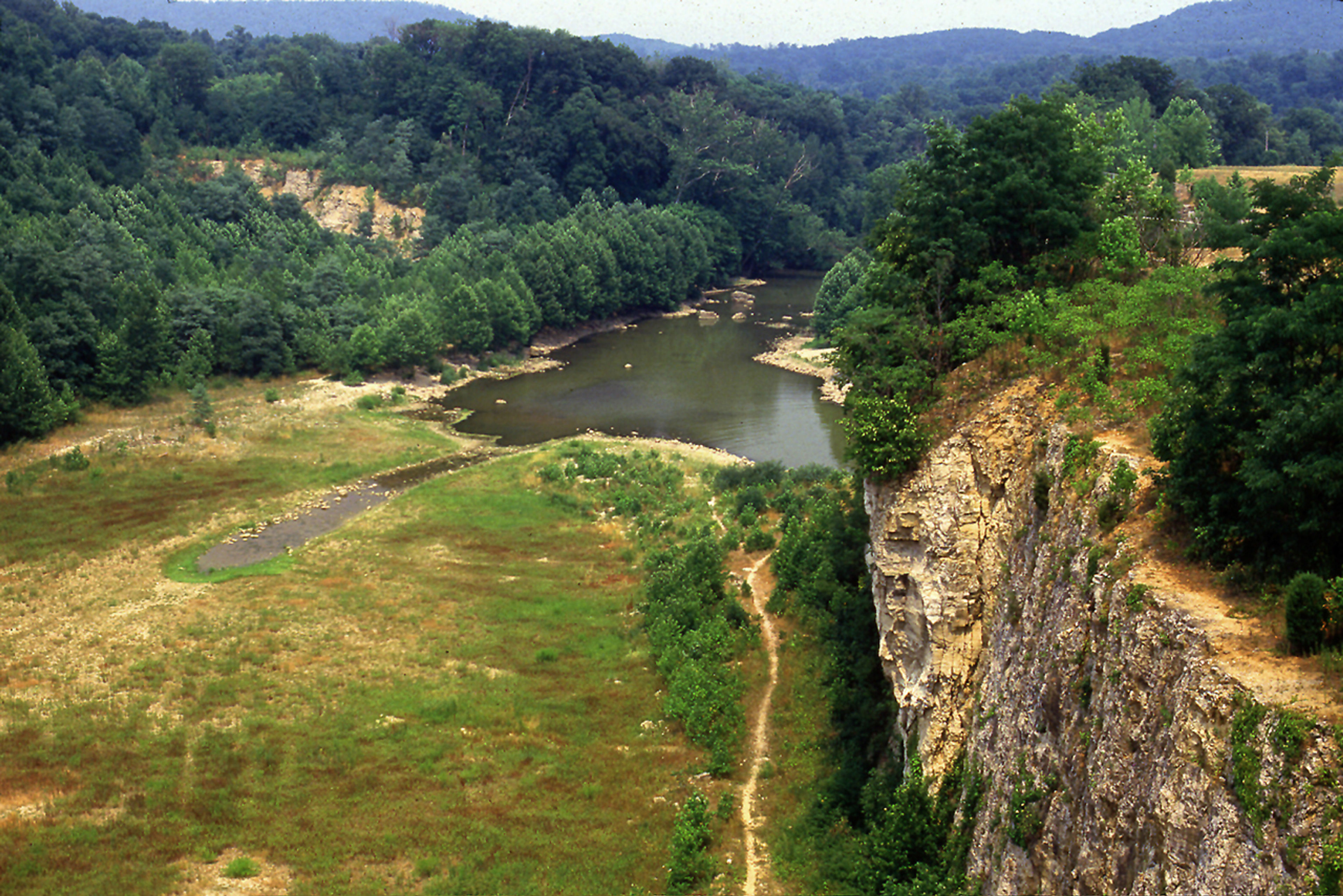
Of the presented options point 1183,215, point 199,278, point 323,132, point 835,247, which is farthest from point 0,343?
point 835,247

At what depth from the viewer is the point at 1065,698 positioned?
17062mm

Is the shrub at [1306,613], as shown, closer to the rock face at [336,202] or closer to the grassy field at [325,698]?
the grassy field at [325,698]

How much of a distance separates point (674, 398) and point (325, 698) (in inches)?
1799

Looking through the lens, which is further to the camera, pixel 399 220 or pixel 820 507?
pixel 399 220

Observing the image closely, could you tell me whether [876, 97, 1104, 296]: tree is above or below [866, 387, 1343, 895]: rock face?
above

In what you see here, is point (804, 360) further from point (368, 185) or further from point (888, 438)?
point (888, 438)

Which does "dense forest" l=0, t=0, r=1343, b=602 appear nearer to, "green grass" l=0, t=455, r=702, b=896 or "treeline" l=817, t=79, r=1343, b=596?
"treeline" l=817, t=79, r=1343, b=596

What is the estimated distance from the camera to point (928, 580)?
23.5 m

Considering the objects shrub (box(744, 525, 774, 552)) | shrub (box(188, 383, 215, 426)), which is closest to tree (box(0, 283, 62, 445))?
shrub (box(188, 383, 215, 426))

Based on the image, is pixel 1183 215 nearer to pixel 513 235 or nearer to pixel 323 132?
pixel 513 235

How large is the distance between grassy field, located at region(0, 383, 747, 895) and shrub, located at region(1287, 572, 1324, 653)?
17.0 m

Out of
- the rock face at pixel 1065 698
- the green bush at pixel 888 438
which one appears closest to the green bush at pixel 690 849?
the rock face at pixel 1065 698

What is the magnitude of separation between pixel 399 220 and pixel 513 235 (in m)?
13.2

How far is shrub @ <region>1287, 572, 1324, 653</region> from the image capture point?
42.8ft
